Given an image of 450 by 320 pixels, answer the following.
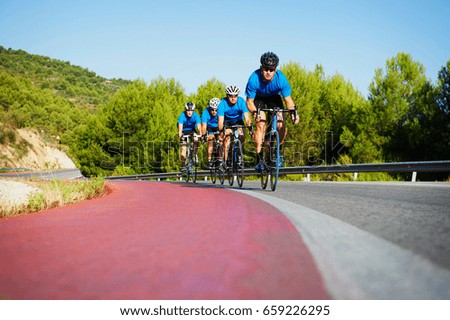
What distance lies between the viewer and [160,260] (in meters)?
2.52

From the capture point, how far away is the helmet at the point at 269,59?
7.93 m

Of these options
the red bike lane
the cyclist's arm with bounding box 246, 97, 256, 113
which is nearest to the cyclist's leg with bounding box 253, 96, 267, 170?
the cyclist's arm with bounding box 246, 97, 256, 113

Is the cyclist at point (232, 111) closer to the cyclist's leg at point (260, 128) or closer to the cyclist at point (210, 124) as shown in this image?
the cyclist's leg at point (260, 128)

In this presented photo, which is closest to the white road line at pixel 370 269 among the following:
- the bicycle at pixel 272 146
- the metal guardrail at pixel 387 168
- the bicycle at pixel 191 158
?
the bicycle at pixel 272 146

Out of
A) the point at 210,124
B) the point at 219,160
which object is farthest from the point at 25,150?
the point at 219,160

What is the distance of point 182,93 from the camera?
52.8m

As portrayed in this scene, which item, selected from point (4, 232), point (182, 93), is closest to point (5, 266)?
point (4, 232)

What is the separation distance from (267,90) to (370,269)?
6584 millimetres

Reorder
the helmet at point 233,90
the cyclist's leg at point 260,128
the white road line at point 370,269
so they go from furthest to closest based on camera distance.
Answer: the helmet at point 233,90, the cyclist's leg at point 260,128, the white road line at point 370,269

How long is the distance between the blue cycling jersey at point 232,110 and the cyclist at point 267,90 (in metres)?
1.75

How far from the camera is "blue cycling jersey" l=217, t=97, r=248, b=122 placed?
34.1 feet

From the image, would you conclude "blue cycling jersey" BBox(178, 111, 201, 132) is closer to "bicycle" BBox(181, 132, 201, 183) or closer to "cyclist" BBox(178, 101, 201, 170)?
"cyclist" BBox(178, 101, 201, 170)
